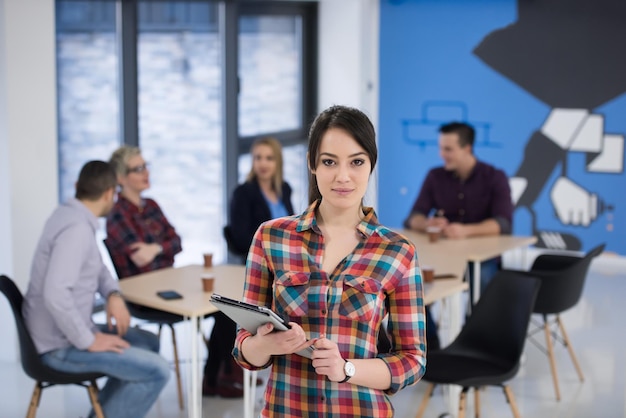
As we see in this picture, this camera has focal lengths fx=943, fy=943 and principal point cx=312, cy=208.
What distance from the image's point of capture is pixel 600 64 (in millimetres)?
8422

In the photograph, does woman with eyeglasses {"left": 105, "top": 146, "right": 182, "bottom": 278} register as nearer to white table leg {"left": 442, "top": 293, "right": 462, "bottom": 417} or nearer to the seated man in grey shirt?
the seated man in grey shirt

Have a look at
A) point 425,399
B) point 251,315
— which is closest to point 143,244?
point 425,399

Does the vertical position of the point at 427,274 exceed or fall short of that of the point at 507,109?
it falls short

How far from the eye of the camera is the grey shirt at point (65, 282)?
157 inches

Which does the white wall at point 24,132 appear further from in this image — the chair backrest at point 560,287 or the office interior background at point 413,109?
the chair backrest at point 560,287

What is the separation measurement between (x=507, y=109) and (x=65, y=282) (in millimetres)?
5765

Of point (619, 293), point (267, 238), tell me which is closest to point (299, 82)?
point (619, 293)

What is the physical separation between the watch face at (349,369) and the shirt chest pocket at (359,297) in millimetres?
110

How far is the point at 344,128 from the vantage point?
2.17 meters

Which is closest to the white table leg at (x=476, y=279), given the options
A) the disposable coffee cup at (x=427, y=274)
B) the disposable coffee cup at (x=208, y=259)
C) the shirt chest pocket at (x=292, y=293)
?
the disposable coffee cup at (x=427, y=274)

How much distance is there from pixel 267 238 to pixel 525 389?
355 centimetres

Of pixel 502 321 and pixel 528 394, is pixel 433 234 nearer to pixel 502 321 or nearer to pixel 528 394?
pixel 528 394

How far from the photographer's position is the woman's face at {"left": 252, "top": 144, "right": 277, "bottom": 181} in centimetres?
577

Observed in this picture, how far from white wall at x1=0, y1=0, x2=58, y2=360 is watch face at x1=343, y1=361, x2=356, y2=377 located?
13.0ft
